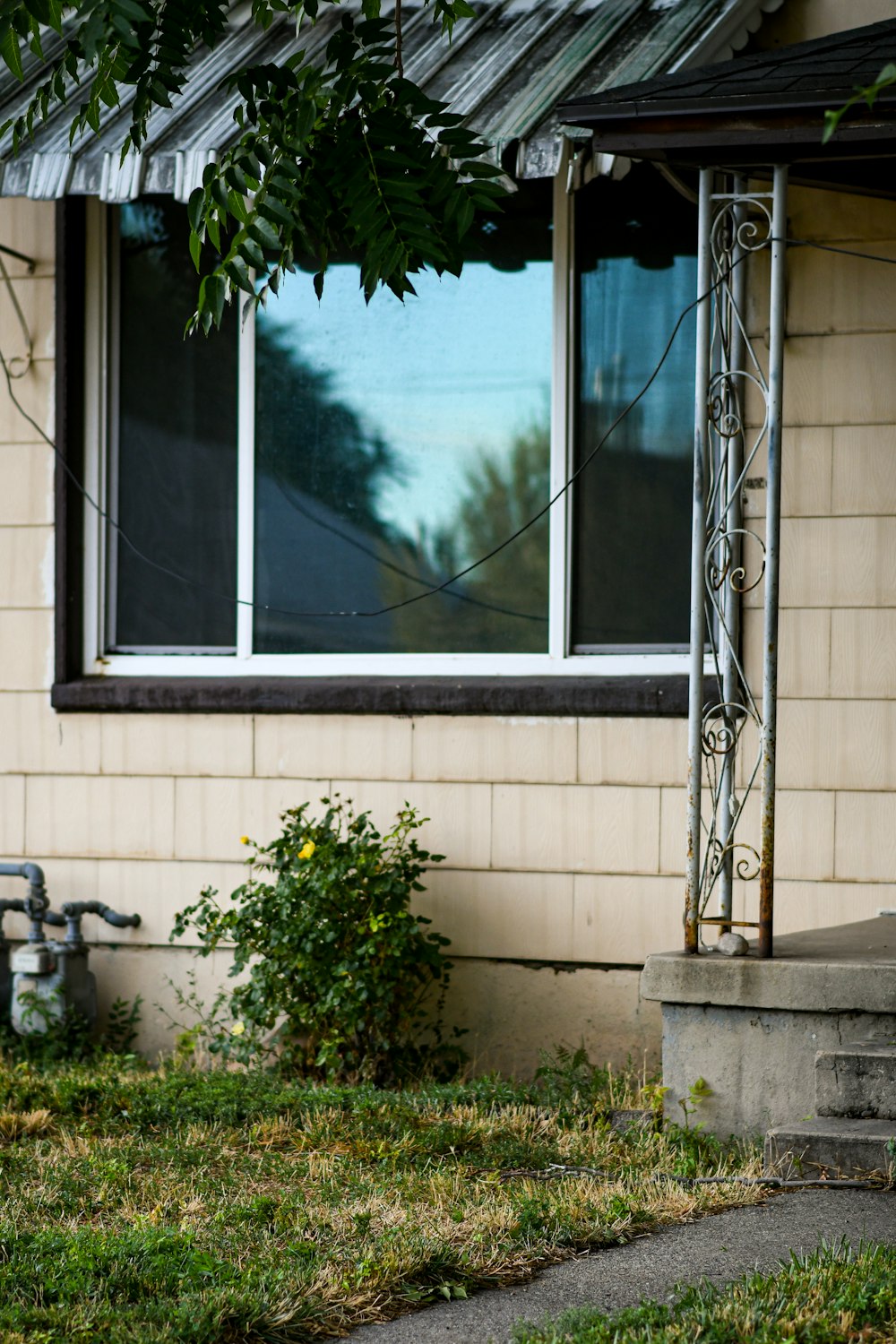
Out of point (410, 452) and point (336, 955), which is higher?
point (410, 452)

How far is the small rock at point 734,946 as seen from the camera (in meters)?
5.39

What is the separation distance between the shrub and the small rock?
1.33 m

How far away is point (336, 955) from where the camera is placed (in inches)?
249

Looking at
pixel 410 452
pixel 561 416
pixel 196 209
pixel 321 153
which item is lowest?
pixel 410 452

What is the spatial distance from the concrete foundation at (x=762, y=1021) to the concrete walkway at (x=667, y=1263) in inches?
25.8

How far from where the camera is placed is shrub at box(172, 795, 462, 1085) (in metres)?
6.25

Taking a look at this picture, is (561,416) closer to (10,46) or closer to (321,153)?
(321,153)

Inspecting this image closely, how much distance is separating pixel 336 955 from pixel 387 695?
1.10 meters

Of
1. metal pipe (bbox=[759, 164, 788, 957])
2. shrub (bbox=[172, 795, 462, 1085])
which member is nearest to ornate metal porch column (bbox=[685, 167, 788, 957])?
metal pipe (bbox=[759, 164, 788, 957])

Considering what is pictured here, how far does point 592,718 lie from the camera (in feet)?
21.6

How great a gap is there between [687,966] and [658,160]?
2594 mm

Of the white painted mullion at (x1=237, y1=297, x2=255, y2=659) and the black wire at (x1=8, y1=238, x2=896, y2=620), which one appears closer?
the black wire at (x1=8, y1=238, x2=896, y2=620)

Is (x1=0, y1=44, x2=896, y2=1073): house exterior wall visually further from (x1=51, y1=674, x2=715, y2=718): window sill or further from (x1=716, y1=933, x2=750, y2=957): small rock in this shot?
(x1=716, y1=933, x2=750, y2=957): small rock

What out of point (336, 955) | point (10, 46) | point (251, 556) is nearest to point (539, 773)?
point (336, 955)
